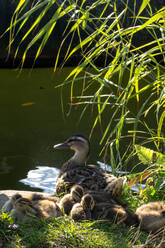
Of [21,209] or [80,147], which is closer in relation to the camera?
[21,209]

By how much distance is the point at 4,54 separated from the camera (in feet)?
35.9

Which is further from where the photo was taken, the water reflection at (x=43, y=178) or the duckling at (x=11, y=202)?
the water reflection at (x=43, y=178)

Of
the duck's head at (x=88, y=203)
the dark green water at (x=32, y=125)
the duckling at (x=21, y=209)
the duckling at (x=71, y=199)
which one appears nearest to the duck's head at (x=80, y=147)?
the dark green water at (x=32, y=125)

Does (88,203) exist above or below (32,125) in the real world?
above

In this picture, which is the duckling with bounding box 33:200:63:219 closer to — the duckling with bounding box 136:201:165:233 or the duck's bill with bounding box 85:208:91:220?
the duck's bill with bounding box 85:208:91:220

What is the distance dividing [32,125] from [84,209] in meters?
4.27

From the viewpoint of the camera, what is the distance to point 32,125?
8.28m

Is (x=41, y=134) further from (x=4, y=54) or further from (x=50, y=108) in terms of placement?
(x=4, y=54)

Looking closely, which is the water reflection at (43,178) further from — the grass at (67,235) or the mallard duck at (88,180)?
the grass at (67,235)

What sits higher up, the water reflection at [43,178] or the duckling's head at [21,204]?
the duckling's head at [21,204]

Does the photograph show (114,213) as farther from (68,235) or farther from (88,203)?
(68,235)

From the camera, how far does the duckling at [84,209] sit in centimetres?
411

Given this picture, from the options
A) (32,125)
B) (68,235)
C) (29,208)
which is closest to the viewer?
(68,235)

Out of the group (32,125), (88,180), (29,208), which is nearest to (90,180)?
(88,180)
